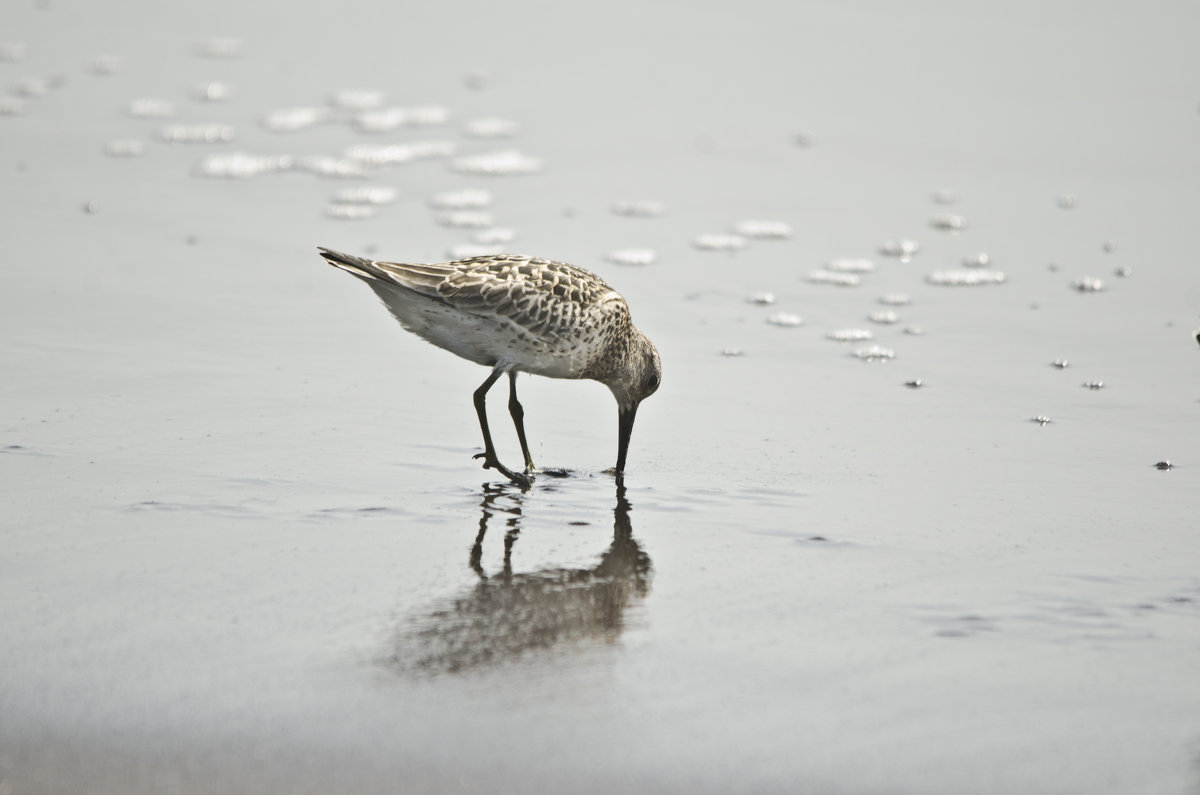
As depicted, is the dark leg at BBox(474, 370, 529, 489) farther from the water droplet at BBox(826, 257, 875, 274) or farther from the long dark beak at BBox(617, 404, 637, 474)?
the water droplet at BBox(826, 257, 875, 274)

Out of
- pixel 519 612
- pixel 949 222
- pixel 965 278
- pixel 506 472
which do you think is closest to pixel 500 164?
pixel 949 222

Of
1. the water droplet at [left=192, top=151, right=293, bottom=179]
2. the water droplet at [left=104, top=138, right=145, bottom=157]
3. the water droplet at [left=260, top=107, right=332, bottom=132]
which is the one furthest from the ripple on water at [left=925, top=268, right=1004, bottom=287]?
the water droplet at [left=104, top=138, right=145, bottom=157]

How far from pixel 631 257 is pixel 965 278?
214 centimetres

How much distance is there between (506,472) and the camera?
627cm

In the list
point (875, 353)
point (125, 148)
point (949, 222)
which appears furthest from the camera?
point (125, 148)

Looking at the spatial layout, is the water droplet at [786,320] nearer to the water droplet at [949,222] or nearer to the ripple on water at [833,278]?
the ripple on water at [833,278]

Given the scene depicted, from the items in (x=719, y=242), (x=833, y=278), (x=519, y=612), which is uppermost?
(x=719, y=242)

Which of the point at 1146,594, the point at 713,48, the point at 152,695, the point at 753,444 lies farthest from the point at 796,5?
the point at 152,695

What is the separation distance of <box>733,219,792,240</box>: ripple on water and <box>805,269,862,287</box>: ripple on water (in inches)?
29.8

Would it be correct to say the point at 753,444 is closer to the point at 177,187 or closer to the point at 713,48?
the point at 177,187

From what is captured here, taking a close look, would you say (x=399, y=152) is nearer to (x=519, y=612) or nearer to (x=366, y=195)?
(x=366, y=195)

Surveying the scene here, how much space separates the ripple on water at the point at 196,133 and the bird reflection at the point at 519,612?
7490 mm

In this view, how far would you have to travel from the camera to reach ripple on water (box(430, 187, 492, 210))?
1076 cm

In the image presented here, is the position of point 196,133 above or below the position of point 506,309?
above
